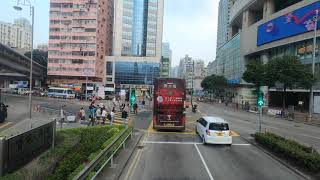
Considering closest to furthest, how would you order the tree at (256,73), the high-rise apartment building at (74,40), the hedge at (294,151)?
the hedge at (294,151) < the tree at (256,73) < the high-rise apartment building at (74,40)

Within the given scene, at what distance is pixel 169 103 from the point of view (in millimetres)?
26797

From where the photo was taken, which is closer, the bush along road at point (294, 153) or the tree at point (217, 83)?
the bush along road at point (294, 153)

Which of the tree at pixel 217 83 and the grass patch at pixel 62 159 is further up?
the tree at pixel 217 83

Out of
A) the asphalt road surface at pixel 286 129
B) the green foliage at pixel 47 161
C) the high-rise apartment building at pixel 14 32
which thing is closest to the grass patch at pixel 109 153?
the green foliage at pixel 47 161

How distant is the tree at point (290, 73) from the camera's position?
49.9 meters

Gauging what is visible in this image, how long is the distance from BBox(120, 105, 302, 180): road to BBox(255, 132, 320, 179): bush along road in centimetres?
56

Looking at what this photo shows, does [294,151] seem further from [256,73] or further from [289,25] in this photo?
[289,25]

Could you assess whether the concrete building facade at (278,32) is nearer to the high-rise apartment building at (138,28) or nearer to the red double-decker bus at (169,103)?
the red double-decker bus at (169,103)

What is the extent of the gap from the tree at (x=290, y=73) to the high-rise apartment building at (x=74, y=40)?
7032 cm

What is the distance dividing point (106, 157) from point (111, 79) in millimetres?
115864

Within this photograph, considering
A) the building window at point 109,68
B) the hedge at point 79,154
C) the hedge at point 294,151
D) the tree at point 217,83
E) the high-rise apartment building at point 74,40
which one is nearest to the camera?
the hedge at point 79,154

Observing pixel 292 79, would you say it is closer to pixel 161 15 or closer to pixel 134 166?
pixel 134 166

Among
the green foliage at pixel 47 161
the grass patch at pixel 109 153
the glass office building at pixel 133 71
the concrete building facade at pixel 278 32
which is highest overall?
the concrete building facade at pixel 278 32

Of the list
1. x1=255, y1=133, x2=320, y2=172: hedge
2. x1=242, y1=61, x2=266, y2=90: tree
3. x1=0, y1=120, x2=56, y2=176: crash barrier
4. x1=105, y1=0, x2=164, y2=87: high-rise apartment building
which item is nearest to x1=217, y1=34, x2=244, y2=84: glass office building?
x1=242, y1=61, x2=266, y2=90: tree
